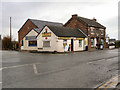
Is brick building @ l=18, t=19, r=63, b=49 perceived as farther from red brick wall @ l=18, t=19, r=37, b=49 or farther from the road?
the road

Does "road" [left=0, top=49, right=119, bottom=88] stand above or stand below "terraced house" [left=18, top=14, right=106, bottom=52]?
below

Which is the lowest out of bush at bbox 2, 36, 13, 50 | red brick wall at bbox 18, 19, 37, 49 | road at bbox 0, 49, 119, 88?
road at bbox 0, 49, 119, 88

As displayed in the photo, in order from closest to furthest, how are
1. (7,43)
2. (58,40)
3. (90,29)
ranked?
(58,40) → (90,29) → (7,43)

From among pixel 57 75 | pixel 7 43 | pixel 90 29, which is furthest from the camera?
pixel 7 43

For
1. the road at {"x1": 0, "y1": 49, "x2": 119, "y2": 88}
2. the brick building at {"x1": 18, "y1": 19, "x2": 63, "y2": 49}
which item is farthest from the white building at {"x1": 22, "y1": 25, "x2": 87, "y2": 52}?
the road at {"x1": 0, "y1": 49, "x2": 119, "y2": 88}

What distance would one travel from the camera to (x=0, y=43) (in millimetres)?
46625

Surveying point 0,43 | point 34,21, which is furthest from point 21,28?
point 0,43

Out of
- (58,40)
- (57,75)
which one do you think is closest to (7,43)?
(58,40)

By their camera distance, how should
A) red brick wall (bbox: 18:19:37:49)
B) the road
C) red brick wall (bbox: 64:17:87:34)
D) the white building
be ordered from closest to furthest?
the road < the white building < red brick wall (bbox: 64:17:87:34) < red brick wall (bbox: 18:19:37:49)

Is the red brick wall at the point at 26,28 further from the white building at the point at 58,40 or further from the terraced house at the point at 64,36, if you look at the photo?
the white building at the point at 58,40

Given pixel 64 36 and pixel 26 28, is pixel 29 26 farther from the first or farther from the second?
pixel 64 36

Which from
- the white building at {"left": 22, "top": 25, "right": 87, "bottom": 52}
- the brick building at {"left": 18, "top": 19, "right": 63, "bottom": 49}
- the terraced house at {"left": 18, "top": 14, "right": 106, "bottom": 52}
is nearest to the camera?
the white building at {"left": 22, "top": 25, "right": 87, "bottom": 52}

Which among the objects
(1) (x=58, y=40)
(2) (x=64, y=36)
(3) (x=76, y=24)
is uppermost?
(3) (x=76, y=24)

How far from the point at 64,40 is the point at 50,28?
12.0 ft
